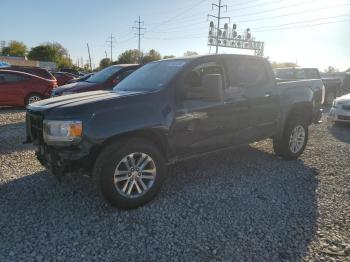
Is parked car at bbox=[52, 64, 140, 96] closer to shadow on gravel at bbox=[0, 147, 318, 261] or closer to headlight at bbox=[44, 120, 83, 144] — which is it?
shadow on gravel at bbox=[0, 147, 318, 261]

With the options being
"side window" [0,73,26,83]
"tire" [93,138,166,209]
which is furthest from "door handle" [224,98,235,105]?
"side window" [0,73,26,83]

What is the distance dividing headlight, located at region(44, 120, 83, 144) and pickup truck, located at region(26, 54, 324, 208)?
0.01 meters

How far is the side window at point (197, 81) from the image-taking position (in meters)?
4.21

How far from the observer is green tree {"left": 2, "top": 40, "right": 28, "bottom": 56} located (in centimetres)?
10231

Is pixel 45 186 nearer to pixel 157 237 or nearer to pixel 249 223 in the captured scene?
pixel 157 237

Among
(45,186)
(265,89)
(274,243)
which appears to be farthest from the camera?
(265,89)

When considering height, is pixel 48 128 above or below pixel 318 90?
below

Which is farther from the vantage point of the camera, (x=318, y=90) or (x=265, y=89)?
(x=318, y=90)

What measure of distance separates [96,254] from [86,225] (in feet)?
1.92

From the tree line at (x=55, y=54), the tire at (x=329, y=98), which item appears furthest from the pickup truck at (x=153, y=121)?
the tree line at (x=55, y=54)

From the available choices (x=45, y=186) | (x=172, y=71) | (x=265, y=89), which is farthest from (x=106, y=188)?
(x=265, y=89)

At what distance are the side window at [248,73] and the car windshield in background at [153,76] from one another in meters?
0.87

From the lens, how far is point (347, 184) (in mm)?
4879

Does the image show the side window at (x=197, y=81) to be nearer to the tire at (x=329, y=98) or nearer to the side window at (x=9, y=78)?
the side window at (x=9, y=78)
